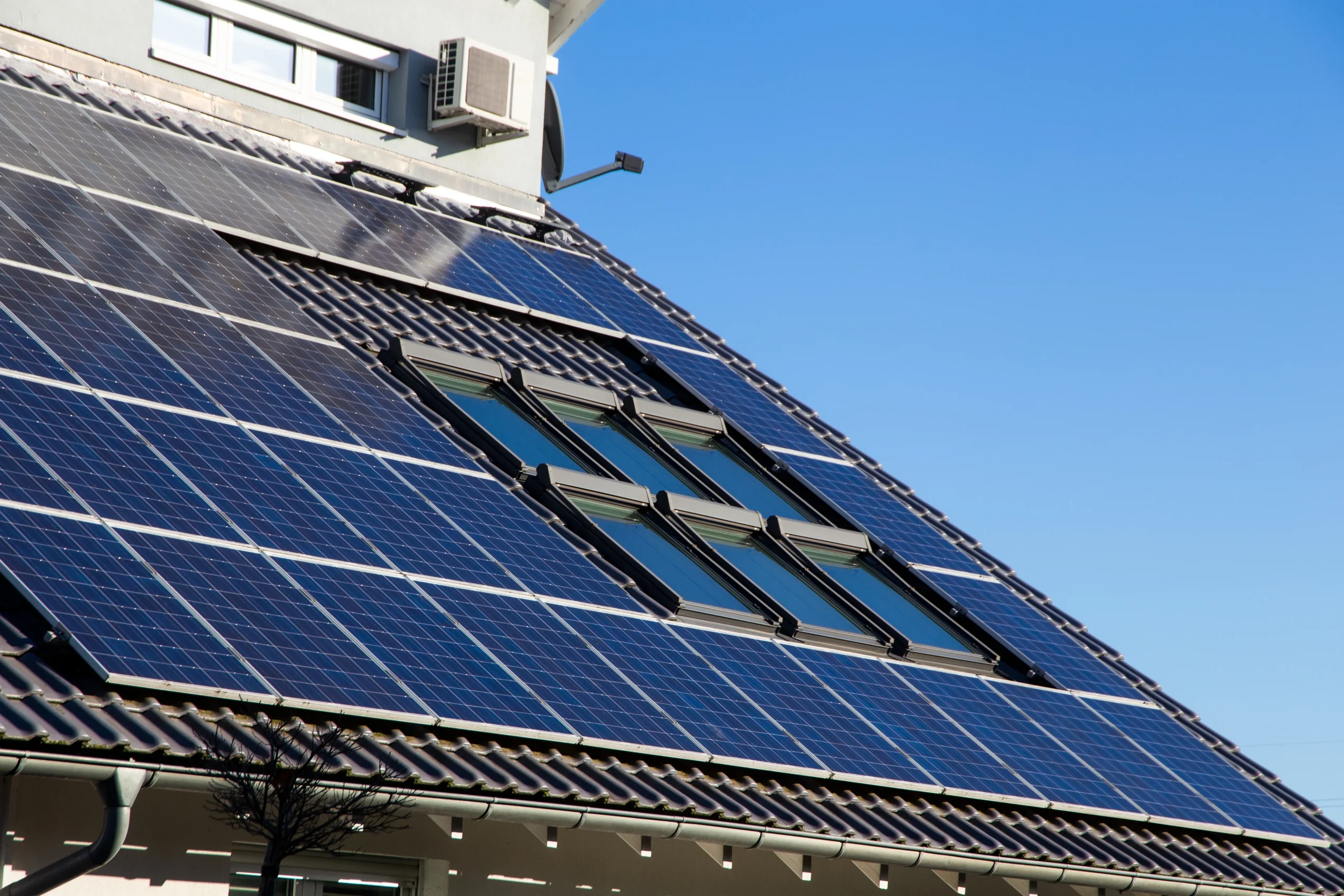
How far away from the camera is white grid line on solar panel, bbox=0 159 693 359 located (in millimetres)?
14078

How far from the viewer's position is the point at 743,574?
47.8ft

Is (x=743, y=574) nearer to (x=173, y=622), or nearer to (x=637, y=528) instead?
(x=637, y=528)

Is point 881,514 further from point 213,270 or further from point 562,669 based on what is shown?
point 213,270

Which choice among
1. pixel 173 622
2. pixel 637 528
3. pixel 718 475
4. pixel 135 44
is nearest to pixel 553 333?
pixel 718 475

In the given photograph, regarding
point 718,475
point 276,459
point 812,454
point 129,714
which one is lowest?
point 129,714

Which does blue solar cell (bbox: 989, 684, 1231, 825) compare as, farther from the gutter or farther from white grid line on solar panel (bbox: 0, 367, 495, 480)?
white grid line on solar panel (bbox: 0, 367, 495, 480)

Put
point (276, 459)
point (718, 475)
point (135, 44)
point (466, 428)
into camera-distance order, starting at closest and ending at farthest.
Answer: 1. point (276, 459)
2. point (466, 428)
3. point (718, 475)
4. point (135, 44)

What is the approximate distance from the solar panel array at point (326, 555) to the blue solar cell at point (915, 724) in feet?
0.10

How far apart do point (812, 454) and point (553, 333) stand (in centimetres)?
301

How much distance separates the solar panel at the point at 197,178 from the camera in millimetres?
15617

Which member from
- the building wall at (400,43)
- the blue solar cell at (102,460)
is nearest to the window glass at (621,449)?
the blue solar cell at (102,460)

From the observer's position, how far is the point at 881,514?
58.0 ft

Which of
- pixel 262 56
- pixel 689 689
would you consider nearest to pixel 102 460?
pixel 689 689

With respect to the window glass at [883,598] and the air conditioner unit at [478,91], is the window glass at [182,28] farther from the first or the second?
the window glass at [883,598]
